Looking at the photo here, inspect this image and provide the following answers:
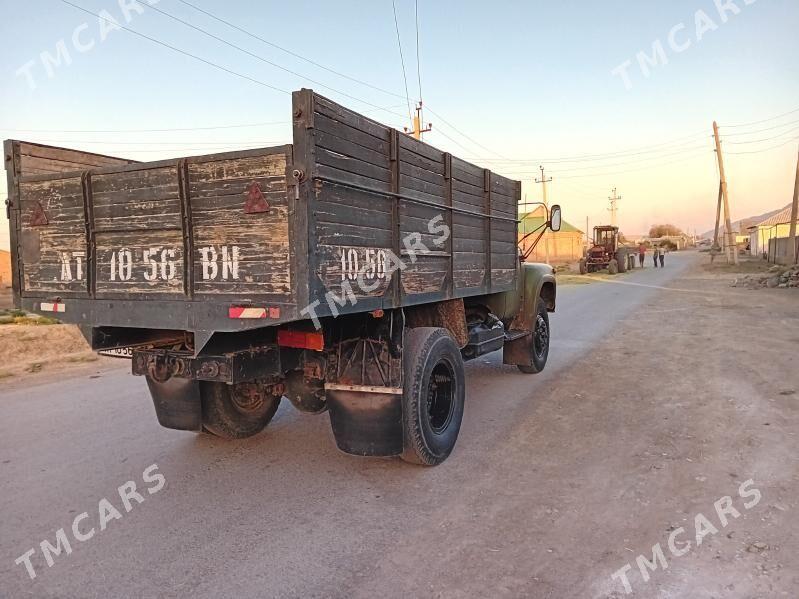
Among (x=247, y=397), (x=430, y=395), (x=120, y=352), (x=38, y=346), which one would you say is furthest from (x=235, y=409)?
(x=38, y=346)

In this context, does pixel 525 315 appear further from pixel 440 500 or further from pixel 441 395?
pixel 440 500

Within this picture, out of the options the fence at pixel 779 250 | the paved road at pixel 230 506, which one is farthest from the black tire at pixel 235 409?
the fence at pixel 779 250

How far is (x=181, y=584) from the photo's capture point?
8.48 feet

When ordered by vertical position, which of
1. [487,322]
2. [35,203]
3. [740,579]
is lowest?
[740,579]

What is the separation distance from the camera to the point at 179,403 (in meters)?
4.00

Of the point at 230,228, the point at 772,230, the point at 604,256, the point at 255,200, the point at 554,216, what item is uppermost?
the point at 772,230

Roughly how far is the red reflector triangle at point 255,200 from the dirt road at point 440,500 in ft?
5.81

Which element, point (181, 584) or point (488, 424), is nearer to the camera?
point (181, 584)

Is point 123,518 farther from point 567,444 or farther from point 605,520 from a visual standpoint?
point 567,444

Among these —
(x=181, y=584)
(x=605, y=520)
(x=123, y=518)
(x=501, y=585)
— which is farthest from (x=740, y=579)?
(x=123, y=518)

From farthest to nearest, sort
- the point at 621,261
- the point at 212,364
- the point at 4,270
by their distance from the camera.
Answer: the point at 621,261 < the point at 4,270 < the point at 212,364

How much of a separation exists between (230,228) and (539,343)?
502cm

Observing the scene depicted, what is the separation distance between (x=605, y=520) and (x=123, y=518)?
2791 millimetres

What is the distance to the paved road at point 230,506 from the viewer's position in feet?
8.66
